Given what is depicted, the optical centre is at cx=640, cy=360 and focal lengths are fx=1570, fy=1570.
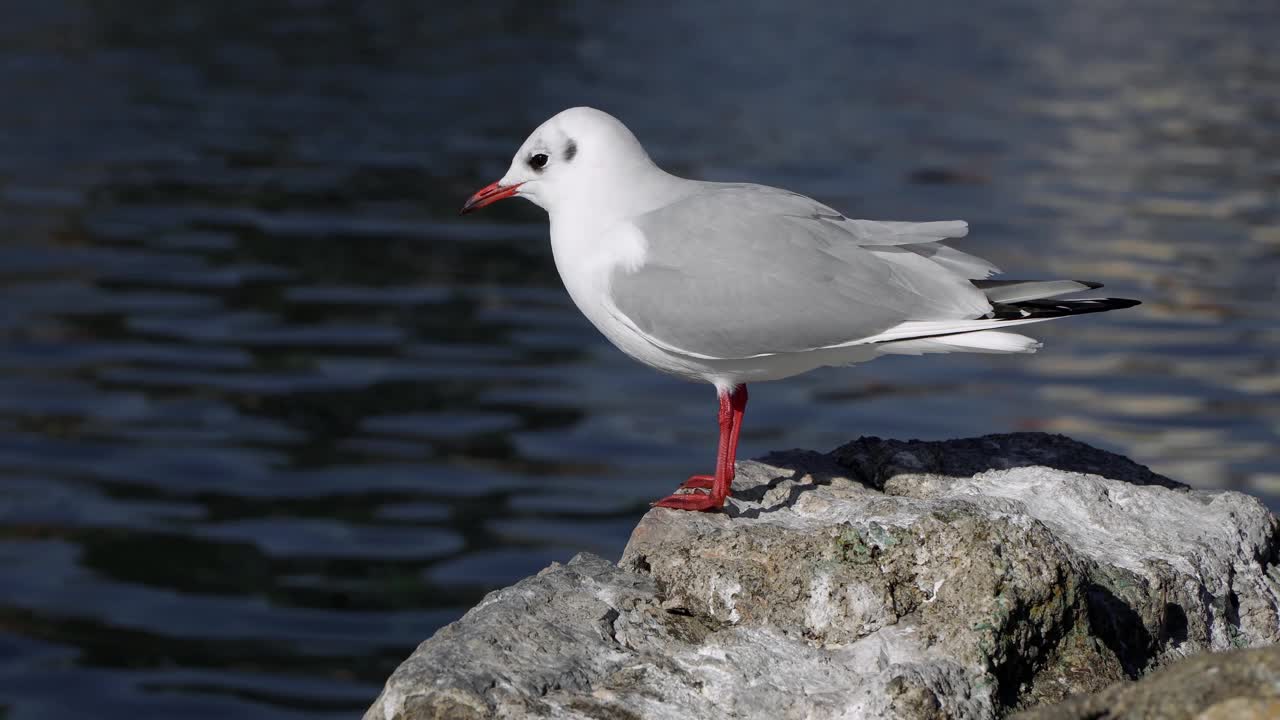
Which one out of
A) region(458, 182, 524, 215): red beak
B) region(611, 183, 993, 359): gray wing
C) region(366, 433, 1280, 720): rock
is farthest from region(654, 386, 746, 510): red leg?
region(458, 182, 524, 215): red beak

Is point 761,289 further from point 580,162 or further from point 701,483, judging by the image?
point 580,162

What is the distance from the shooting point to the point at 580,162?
5.52 metres

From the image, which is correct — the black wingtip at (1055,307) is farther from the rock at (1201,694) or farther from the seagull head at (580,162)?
the rock at (1201,694)

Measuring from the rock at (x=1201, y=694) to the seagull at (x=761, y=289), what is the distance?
2.03 meters

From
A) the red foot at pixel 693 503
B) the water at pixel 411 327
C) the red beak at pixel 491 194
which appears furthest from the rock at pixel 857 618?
the water at pixel 411 327

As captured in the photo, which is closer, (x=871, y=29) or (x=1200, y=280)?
(x=1200, y=280)

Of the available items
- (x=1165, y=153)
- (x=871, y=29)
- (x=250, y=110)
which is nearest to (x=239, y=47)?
(x=250, y=110)

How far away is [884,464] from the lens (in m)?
5.33

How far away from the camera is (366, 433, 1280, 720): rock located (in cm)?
370

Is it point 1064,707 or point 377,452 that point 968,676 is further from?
point 377,452

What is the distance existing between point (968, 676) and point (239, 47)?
89.1 ft

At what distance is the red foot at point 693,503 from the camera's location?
16.2 ft

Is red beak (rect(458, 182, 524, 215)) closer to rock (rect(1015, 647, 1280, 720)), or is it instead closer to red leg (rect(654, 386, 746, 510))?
red leg (rect(654, 386, 746, 510))

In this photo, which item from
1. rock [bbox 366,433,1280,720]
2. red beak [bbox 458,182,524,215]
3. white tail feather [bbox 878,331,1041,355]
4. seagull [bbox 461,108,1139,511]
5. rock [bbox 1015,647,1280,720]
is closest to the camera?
rock [bbox 1015,647,1280,720]
